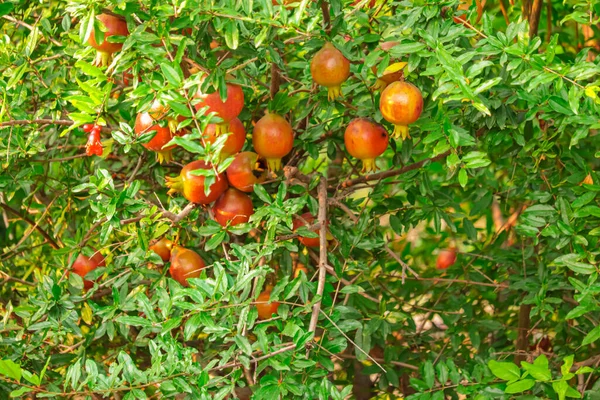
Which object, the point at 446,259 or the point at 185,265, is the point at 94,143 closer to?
the point at 185,265

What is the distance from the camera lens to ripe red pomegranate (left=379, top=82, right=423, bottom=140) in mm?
1574

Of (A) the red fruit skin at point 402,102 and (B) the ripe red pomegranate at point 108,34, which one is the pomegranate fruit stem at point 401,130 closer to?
(A) the red fruit skin at point 402,102

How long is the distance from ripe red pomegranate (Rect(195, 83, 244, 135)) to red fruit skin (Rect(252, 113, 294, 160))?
104 mm

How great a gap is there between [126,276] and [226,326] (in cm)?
51

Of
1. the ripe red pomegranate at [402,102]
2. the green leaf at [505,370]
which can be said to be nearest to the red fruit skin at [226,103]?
the ripe red pomegranate at [402,102]

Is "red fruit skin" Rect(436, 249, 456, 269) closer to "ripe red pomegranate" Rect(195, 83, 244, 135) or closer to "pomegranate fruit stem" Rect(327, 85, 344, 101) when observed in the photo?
"pomegranate fruit stem" Rect(327, 85, 344, 101)

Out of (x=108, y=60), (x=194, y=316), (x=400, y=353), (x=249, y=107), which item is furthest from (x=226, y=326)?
(x=400, y=353)

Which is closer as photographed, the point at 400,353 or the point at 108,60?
the point at 108,60

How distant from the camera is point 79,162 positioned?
2420 millimetres

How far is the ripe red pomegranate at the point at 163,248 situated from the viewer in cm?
189

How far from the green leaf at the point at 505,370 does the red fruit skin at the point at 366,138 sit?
1.76 ft

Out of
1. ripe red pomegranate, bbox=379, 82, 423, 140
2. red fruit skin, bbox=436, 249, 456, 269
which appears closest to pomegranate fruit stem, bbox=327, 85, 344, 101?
ripe red pomegranate, bbox=379, 82, 423, 140

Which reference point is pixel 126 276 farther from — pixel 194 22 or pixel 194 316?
pixel 194 22

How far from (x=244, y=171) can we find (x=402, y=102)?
39cm
